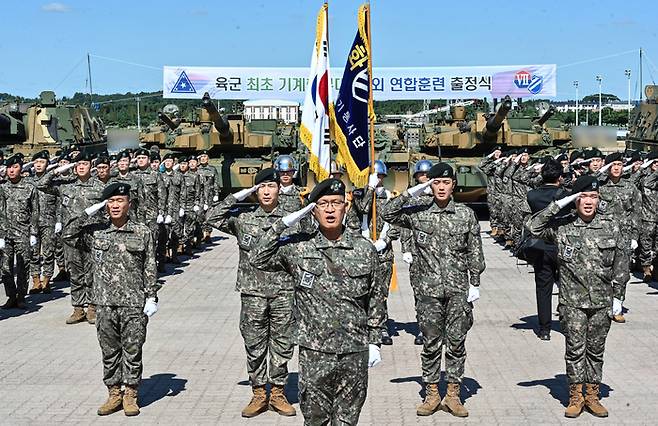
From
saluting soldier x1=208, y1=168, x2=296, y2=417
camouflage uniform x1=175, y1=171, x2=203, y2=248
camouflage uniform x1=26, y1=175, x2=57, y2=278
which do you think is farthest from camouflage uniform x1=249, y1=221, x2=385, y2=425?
camouflage uniform x1=175, y1=171, x2=203, y2=248

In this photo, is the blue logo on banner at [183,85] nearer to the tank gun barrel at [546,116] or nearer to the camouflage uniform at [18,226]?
the tank gun barrel at [546,116]

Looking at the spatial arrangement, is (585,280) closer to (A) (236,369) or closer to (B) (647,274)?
(A) (236,369)

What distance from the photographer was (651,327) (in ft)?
39.8

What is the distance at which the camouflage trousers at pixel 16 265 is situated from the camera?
1335 centimetres

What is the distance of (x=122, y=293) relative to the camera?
8.22 m

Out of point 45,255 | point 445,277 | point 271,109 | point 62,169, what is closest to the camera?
point 445,277

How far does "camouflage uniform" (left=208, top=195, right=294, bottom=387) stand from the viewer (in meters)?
8.30

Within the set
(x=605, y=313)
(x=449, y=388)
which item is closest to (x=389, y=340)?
(x=449, y=388)

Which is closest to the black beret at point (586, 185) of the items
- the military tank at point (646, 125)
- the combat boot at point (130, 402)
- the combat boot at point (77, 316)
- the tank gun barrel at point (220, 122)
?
the combat boot at point (130, 402)

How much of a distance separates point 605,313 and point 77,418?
177 inches

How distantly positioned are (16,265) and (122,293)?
20.1 feet

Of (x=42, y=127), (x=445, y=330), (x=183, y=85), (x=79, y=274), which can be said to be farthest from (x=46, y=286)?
(x=183, y=85)

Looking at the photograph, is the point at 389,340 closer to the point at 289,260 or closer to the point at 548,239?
the point at 548,239

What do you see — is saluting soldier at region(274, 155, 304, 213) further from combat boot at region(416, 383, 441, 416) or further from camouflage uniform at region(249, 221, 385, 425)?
camouflage uniform at region(249, 221, 385, 425)
